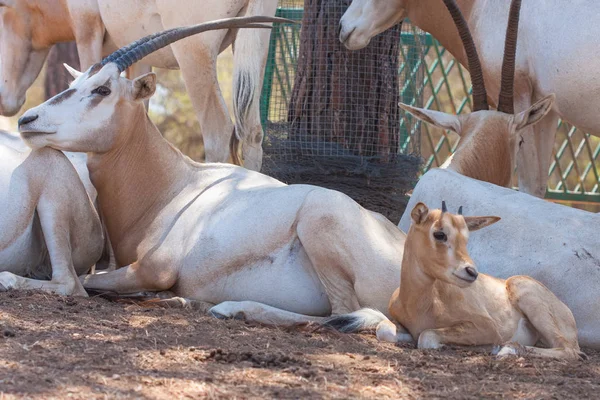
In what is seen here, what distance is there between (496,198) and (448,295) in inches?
47.9

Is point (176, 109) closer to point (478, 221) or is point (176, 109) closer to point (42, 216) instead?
point (42, 216)

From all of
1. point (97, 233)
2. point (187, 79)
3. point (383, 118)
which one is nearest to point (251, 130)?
point (187, 79)

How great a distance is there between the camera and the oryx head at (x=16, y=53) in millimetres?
9445

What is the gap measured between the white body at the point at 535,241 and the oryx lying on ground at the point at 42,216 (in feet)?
6.43

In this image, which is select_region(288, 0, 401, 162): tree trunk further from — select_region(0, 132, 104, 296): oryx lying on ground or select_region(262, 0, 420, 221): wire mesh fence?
select_region(0, 132, 104, 296): oryx lying on ground

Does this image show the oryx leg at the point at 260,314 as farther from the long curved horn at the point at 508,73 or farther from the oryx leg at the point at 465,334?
the long curved horn at the point at 508,73

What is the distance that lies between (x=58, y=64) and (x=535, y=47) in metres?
8.15

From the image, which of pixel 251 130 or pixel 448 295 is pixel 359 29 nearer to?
pixel 251 130

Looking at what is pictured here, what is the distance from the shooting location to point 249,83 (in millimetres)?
7727

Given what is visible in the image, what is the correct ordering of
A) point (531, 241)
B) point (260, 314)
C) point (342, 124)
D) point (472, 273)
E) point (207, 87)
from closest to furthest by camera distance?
point (472, 273), point (260, 314), point (531, 241), point (207, 87), point (342, 124)

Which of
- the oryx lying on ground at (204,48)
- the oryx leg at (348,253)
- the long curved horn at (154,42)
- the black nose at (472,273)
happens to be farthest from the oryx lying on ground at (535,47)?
the black nose at (472,273)

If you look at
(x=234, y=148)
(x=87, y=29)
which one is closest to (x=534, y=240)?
(x=234, y=148)

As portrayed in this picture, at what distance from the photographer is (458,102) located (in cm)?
2155

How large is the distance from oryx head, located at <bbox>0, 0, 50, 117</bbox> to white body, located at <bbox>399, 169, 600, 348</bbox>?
→ 4.75m
